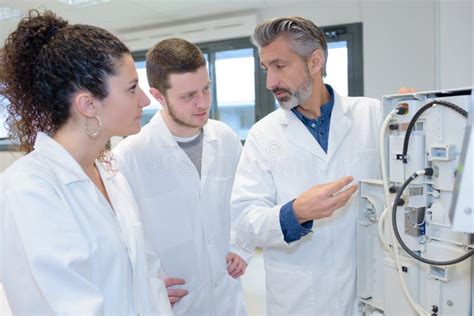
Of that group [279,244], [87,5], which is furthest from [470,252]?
[87,5]

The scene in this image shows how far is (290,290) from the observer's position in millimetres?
1208

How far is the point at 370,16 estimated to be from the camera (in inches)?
130

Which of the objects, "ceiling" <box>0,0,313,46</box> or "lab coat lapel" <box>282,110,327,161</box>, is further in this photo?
"ceiling" <box>0,0,313,46</box>

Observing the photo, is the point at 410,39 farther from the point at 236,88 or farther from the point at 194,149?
the point at 194,149

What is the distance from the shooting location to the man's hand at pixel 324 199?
101 centimetres

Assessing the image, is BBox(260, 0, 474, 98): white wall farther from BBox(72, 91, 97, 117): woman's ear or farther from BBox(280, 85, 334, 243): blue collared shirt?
BBox(72, 91, 97, 117): woman's ear

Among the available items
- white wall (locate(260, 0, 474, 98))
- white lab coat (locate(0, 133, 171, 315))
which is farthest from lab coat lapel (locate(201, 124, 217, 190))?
white wall (locate(260, 0, 474, 98))

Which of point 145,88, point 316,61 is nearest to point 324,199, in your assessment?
point 316,61

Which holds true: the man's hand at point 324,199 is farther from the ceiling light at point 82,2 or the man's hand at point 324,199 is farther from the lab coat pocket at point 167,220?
the ceiling light at point 82,2

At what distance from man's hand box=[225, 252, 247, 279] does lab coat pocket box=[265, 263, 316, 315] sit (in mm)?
207

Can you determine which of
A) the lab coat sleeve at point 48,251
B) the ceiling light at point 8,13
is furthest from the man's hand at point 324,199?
the ceiling light at point 8,13

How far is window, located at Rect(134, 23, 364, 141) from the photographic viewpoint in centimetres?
354

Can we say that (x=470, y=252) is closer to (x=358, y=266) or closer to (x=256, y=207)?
(x=358, y=266)

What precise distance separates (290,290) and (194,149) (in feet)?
2.35
